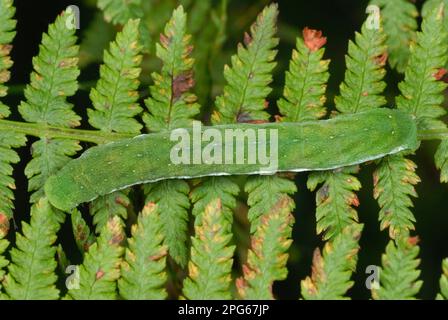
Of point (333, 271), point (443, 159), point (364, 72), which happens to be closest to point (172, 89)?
point (364, 72)

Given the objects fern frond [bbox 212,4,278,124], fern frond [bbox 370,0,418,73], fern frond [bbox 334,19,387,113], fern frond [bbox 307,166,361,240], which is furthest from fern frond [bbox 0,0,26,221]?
fern frond [bbox 370,0,418,73]

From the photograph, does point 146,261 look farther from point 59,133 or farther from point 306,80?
point 306,80

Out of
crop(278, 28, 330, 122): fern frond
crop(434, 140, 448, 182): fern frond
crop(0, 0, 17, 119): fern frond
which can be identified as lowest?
crop(434, 140, 448, 182): fern frond

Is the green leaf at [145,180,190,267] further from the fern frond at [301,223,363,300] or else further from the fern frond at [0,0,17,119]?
the fern frond at [0,0,17,119]

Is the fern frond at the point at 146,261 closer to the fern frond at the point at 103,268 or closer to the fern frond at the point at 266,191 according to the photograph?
the fern frond at the point at 103,268
